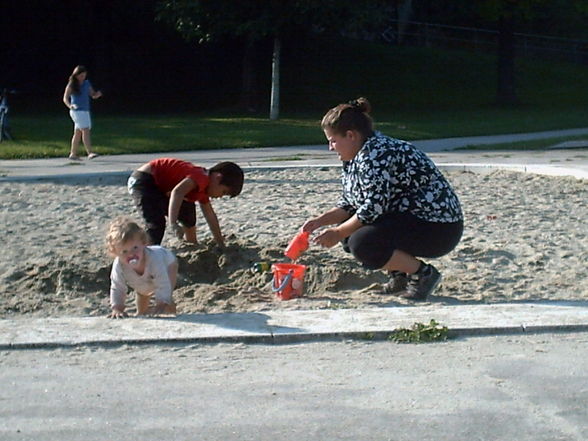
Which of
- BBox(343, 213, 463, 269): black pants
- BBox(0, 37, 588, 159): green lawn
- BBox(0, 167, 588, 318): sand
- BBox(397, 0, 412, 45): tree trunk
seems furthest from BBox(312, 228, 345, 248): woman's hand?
BBox(397, 0, 412, 45): tree trunk

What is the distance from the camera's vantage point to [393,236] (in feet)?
22.0

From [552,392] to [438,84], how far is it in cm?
3730

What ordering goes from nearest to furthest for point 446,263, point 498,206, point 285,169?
point 446,263 → point 498,206 → point 285,169

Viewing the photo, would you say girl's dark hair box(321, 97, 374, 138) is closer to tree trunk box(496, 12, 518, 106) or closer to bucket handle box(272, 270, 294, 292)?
bucket handle box(272, 270, 294, 292)

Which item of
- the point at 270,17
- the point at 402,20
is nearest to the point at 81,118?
the point at 270,17

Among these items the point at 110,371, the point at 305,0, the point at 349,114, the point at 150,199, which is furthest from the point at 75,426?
the point at 305,0

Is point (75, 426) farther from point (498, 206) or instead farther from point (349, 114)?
point (498, 206)

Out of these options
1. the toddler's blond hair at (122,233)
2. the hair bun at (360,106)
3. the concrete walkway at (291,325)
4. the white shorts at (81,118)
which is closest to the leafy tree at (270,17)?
the white shorts at (81,118)

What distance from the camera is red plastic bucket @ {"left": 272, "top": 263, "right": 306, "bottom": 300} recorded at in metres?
7.11

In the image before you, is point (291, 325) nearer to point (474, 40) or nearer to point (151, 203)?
point (151, 203)

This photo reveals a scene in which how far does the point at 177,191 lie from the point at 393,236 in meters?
1.95

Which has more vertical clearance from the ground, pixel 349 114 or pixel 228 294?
pixel 349 114

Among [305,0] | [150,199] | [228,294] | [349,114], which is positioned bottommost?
[228,294]

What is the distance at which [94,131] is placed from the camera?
81.0 ft
